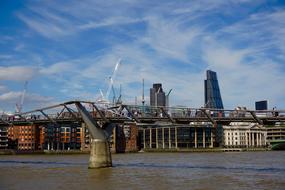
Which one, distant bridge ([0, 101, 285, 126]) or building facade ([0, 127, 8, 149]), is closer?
distant bridge ([0, 101, 285, 126])

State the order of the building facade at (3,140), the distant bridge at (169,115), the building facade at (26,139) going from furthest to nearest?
the building facade at (26,139)
the building facade at (3,140)
the distant bridge at (169,115)

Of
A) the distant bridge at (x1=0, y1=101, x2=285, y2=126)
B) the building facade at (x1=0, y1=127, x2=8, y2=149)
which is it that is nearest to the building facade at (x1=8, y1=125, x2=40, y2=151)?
the building facade at (x1=0, y1=127, x2=8, y2=149)

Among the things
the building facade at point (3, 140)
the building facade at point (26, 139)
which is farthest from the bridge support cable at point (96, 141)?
the building facade at point (26, 139)

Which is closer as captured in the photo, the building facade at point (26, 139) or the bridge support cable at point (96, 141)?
the bridge support cable at point (96, 141)

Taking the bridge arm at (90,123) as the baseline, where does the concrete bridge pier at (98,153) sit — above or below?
below

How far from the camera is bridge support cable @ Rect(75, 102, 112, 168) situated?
6284cm

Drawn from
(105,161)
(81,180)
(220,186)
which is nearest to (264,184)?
(220,186)

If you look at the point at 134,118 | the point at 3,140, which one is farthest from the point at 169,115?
the point at 3,140

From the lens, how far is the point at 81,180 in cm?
4928

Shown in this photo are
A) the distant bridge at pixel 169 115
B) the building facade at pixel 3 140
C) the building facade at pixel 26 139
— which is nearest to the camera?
the distant bridge at pixel 169 115

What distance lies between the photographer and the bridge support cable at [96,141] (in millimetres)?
62844

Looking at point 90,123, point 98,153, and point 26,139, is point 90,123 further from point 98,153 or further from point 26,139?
point 26,139

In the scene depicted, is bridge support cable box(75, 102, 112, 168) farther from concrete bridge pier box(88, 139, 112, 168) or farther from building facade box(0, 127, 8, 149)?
building facade box(0, 127, 8, 149)

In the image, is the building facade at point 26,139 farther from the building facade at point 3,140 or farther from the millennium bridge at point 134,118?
the millennium bridge at point 134,118
